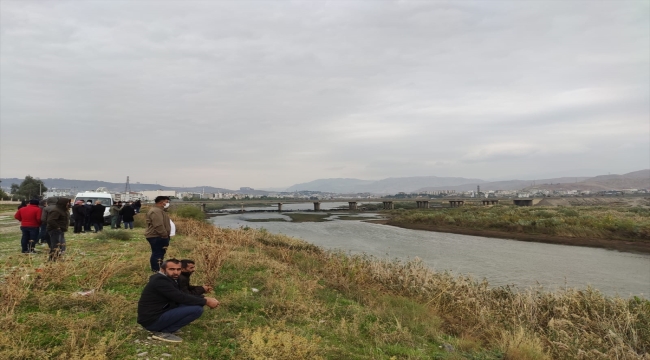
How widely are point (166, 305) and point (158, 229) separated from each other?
144 inches

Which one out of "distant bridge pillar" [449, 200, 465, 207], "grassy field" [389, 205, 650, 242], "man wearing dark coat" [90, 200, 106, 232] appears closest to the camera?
"man wearing dark coat" [90, 200, 106, 232]

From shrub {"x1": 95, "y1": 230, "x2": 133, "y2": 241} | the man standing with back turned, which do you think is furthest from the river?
shrub {"x1": 95, "y1": 230, "x2": 133, "y2": 241}

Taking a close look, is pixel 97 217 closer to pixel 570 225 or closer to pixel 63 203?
pixel 63 203

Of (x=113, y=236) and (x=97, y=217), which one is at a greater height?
(x=97, y=217)

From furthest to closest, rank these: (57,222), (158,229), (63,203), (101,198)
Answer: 1. (101,198)
2. (63,203)
3. (57,222)
4. (158,229)

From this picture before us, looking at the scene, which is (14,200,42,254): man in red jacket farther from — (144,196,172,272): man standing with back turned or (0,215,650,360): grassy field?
(144,196,172,272): man standing with back turned

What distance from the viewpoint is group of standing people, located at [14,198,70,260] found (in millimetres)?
10766

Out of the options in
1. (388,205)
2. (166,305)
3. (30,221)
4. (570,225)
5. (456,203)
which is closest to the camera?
(166,305)

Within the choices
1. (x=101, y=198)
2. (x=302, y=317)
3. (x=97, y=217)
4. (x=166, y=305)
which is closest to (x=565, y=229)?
(x=302, y=317)

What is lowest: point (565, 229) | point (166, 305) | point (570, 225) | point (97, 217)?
point (565, 229)

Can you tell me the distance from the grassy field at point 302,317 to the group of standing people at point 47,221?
68cm

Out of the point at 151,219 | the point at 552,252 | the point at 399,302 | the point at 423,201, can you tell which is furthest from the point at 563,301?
the point at 423,201

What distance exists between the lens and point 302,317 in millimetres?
7520

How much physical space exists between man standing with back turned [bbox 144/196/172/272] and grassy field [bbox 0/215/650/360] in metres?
0.64
